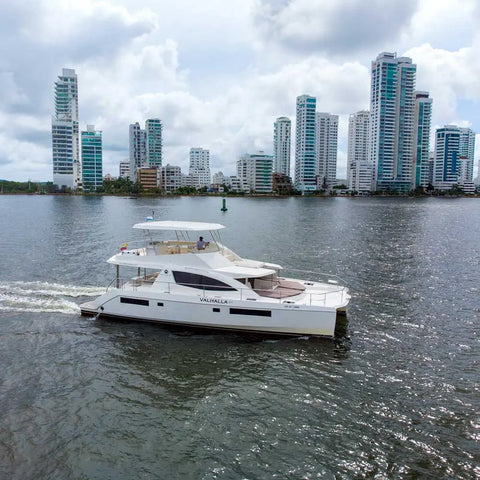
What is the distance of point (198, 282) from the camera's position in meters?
20.7

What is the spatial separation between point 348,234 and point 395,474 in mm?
49853

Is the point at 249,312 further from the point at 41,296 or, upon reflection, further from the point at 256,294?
the point at 41,296

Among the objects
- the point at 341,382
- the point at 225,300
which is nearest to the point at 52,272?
the point at 225,300

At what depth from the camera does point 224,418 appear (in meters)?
13.1

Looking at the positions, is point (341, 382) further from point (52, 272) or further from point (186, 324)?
point (52, 272)

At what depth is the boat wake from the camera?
76.4 ft

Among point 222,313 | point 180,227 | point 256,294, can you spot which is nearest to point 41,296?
point 180,227

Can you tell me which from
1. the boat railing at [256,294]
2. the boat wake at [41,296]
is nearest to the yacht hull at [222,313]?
the boat railing at [256,294]

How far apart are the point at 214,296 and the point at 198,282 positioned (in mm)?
1285

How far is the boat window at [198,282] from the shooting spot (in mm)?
20219

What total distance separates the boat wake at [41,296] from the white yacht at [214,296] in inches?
110

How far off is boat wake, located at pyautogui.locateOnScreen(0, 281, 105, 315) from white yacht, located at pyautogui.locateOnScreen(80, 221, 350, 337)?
2784 mm

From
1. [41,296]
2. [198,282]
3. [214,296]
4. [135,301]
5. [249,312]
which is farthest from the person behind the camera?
[41,296]

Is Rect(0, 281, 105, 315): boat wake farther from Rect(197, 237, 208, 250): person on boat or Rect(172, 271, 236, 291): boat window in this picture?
Rect(197, 237, 208, 250): person on boat
